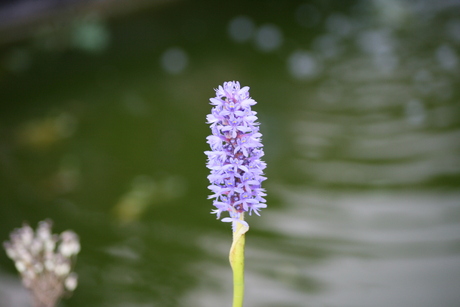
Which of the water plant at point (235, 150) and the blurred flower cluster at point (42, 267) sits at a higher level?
the water plant at point (235, 150)

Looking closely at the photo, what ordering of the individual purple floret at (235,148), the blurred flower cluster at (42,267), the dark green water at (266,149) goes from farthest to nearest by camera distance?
the dark green water at (266,149) → the blurred flower cluster at (42,267) → the individual purple floret at (235,148)

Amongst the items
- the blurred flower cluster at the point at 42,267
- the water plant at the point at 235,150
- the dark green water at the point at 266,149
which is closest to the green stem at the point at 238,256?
the water plant at the point at 235,150

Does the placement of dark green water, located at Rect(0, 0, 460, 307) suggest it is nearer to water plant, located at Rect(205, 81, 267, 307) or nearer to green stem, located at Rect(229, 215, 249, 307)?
green stem, located at Rect(229, 215, 249, 307)

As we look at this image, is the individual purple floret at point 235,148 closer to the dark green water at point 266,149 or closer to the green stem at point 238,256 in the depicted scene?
the green stem at point 238,256

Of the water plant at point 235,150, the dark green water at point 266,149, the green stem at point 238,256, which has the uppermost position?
the dark green water at point 266,149

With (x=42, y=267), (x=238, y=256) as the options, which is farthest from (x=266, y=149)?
(x=238, y=256)

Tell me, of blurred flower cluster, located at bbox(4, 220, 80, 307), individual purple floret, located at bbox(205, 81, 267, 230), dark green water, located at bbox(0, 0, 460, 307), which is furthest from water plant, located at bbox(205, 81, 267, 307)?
dark green water, located at bbox(0, 0, 460, 307)
